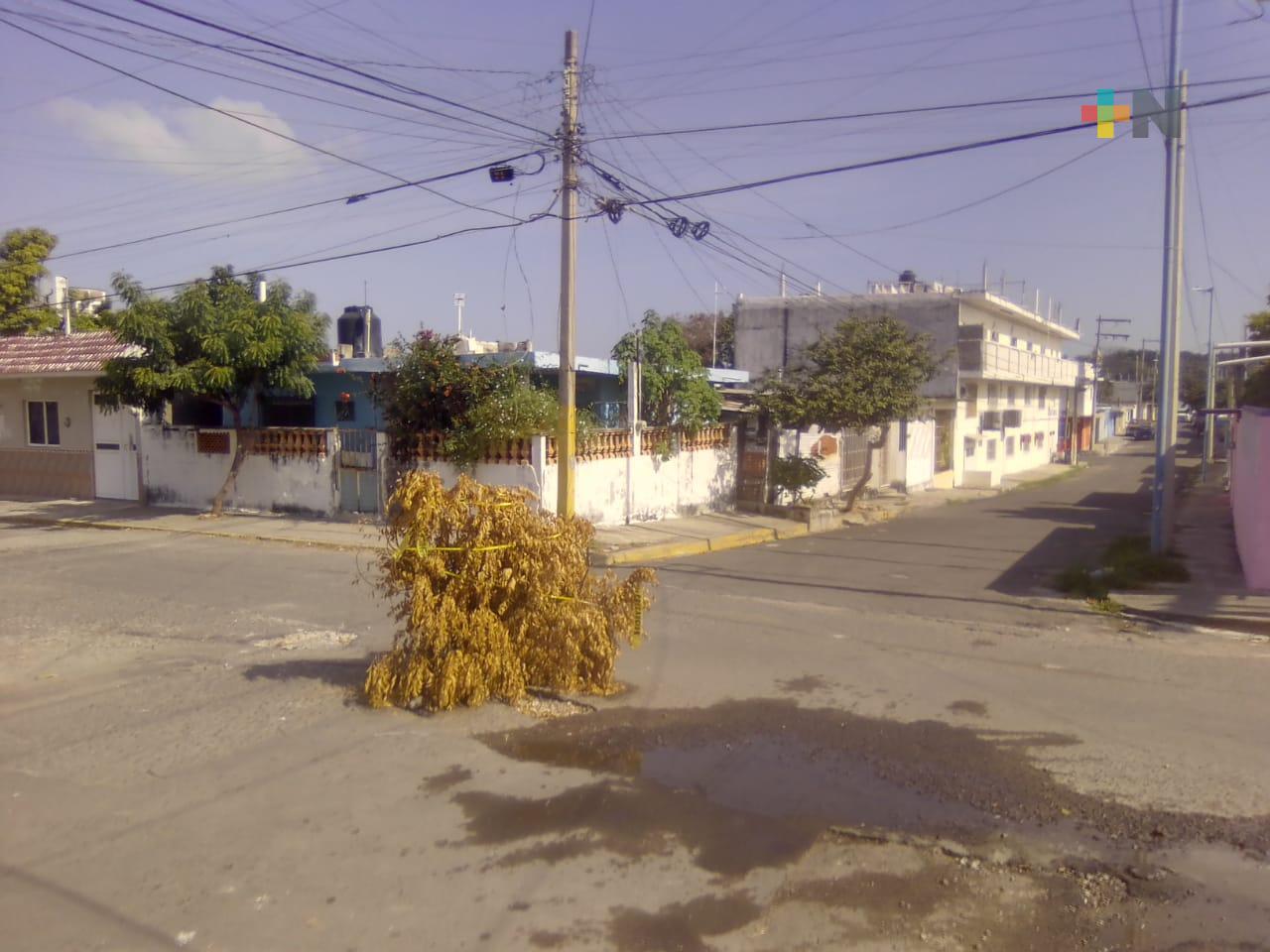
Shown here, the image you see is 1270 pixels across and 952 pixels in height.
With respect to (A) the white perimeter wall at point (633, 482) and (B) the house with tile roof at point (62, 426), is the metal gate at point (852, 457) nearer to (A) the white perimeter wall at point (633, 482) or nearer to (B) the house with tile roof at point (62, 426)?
(A) the white perimeter wall at point (633, 482)

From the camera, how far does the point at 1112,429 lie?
90.2 meters

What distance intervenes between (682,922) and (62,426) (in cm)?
2268

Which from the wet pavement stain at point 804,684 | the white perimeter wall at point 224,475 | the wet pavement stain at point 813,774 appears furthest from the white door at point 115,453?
the wet pavement stain at point 813,774

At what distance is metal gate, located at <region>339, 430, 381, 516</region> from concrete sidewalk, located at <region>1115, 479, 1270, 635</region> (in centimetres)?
1225

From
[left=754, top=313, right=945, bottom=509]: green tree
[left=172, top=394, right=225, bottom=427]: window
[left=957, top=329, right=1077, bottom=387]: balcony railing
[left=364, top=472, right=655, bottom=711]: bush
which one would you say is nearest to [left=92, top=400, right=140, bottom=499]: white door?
[left=172, top=394, right=225, bottom=427]: window

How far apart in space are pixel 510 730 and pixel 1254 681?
6.24m

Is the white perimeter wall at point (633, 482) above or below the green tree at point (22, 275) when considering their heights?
below

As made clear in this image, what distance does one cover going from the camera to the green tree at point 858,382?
2075 centimetres

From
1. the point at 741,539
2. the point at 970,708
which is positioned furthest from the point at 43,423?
the point at 970,708

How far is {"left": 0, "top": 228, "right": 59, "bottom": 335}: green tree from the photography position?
30.7 meters

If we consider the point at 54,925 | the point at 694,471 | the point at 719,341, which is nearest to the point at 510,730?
the point at 54,925

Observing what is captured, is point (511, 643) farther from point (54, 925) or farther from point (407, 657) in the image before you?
point (54, 925)

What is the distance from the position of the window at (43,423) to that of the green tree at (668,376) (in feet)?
42.5

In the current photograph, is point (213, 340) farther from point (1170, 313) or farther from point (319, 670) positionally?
point (1170, 313)
